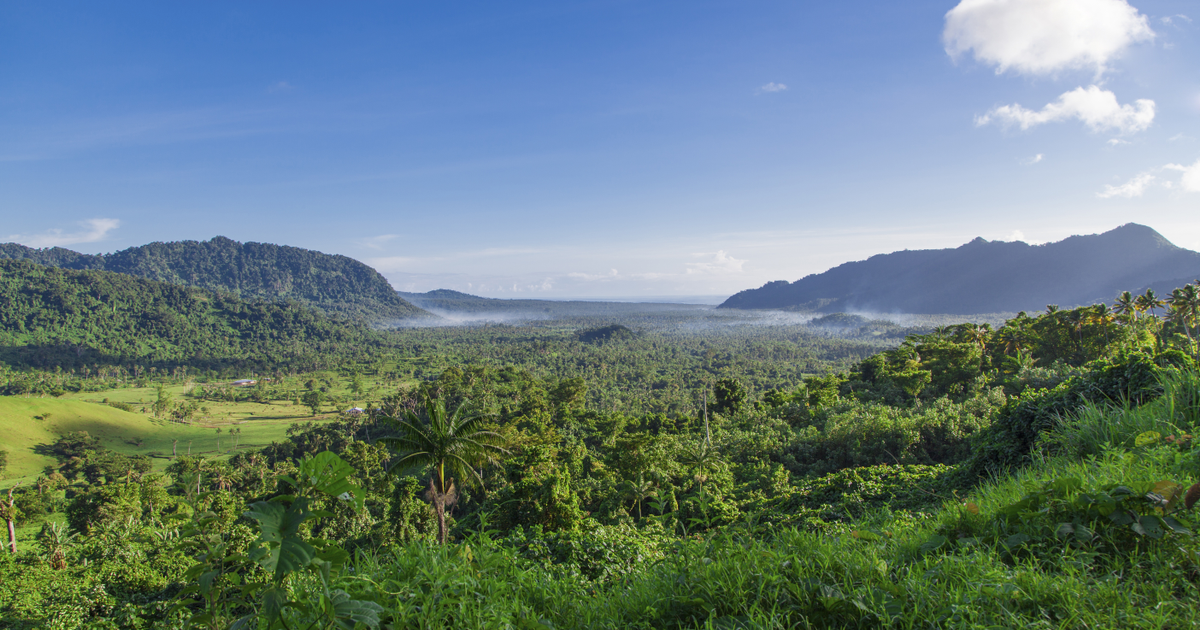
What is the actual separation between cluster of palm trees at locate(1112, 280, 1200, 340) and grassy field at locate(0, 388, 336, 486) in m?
101

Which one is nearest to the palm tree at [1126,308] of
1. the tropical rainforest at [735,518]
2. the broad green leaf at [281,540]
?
the tropical rainforest at [735,518]

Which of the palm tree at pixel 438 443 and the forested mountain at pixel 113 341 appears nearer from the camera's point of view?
the palm tree at pixel 438 443

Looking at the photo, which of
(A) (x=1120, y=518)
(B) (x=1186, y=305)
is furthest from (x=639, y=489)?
(B) (x=1186, y=305)

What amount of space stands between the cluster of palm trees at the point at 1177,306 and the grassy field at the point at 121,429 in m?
101

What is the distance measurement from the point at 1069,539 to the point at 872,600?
138 cm

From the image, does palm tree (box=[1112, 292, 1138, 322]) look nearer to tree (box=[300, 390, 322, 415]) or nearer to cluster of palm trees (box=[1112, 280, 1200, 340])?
cluster of palm trees (box=[1112, 280, 1200, 340])

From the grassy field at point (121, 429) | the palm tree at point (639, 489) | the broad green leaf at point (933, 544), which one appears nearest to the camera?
the broad green leaf at point (933, 544)

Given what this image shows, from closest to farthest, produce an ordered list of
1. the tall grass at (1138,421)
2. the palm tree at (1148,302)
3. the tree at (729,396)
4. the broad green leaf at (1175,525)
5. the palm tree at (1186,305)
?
the broad green leaf at (1175,525)
the tall grass at (1138,421)
the palm tree at (1186,305)
the palm tree at (1148,302)
the tree at (729,396)

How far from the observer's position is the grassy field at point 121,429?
74625mm

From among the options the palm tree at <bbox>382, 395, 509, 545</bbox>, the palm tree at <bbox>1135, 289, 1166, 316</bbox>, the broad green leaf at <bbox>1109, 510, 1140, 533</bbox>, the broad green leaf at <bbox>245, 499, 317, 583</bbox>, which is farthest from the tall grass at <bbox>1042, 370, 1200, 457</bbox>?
the palm tree at <bbox>1135, 289, 1166, 316</bbox>

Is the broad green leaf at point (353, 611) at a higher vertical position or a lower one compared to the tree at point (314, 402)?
higher

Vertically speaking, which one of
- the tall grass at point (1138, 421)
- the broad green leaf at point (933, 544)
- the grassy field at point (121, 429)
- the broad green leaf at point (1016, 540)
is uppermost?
A: the tall grass at point (1138, 421)

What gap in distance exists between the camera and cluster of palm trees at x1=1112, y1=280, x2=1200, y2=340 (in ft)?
112

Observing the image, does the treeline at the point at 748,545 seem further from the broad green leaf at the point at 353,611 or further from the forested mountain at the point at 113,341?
the forested mountain at the point at 113,341
